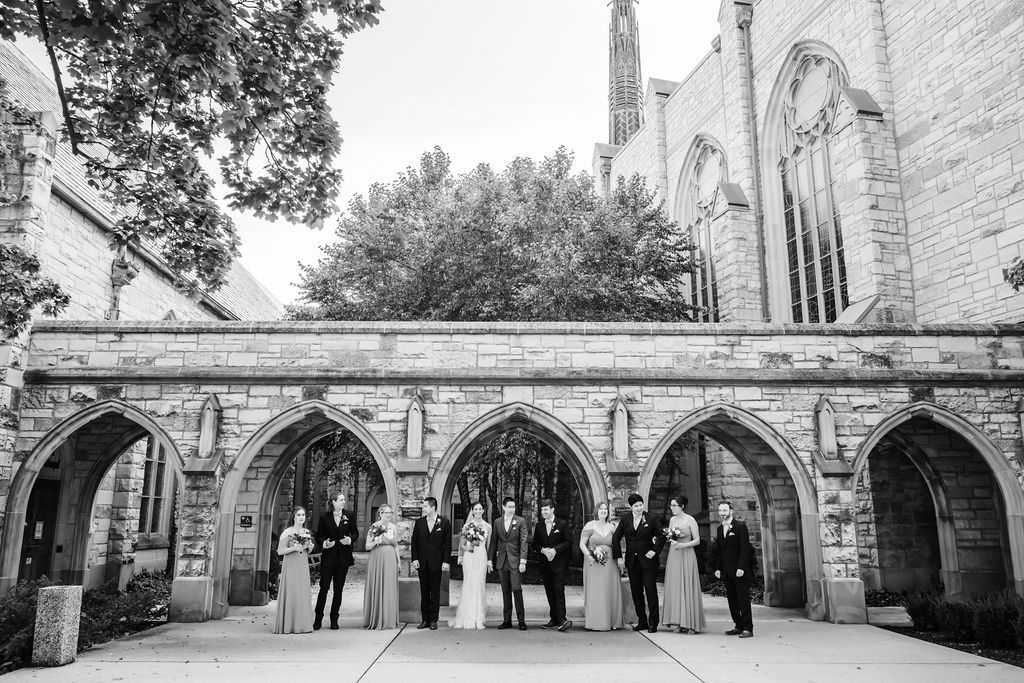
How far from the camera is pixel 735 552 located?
916cm

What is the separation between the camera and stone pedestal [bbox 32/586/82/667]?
23.6ft

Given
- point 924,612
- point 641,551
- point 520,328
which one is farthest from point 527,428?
point 924,612

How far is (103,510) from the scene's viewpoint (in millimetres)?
13750

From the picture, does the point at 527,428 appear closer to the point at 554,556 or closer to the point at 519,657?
the point at 554,556

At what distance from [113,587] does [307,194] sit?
341 inches

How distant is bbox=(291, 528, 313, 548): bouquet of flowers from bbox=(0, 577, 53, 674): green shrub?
2641 millimetres

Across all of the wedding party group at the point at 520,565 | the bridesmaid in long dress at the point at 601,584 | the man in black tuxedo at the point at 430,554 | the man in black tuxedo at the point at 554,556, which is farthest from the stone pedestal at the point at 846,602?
the man in black tuxedo at the point at 430,554

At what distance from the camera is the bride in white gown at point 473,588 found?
381 inches

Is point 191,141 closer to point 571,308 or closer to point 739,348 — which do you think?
point 739,348

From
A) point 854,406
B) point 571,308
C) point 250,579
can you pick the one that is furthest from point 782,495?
point 250,579

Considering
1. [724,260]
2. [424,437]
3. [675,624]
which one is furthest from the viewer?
[724,260]

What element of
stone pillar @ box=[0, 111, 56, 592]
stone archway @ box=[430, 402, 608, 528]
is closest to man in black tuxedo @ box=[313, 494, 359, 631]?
stone archway @ box=[430, 402, 608, 528]

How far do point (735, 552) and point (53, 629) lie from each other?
23.2 feet

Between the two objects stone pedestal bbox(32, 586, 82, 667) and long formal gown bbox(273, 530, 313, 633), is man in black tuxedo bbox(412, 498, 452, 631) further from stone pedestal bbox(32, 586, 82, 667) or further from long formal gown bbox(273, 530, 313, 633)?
stone pedestal bbox(32, 586, 82, 667)
